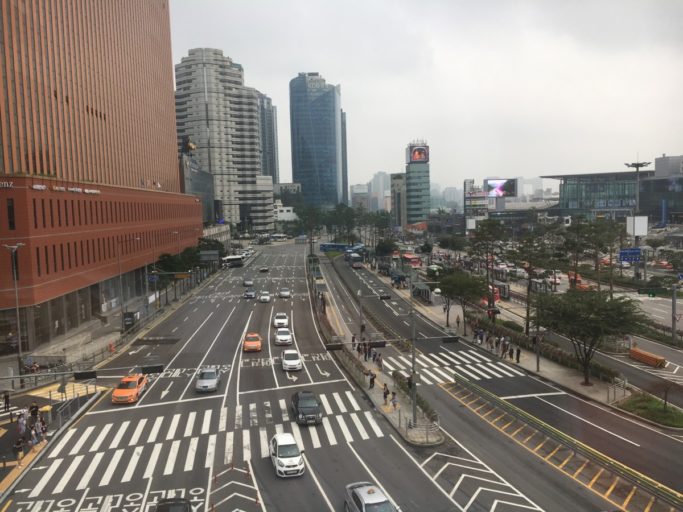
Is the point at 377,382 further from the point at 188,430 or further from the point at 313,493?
the point at 313,493

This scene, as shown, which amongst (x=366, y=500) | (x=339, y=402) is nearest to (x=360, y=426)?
(x=339, y=402)

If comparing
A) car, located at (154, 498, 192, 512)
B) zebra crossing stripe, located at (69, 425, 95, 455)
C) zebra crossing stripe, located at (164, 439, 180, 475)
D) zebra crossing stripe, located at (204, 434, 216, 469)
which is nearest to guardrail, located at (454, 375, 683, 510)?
zebra crossing stripe, located at (204, 434, 216, 469)

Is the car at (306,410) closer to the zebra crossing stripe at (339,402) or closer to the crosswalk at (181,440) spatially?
the crosswalk at (181,440)

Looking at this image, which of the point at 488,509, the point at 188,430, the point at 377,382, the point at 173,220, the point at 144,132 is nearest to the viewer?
the point at 488,509

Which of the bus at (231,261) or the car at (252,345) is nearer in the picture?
the car at (252,345)

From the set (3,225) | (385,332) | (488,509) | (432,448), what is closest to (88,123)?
(3,225)

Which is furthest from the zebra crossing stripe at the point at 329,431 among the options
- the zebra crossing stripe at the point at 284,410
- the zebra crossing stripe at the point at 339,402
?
the zebra crossing stripe at the point at 284,410
